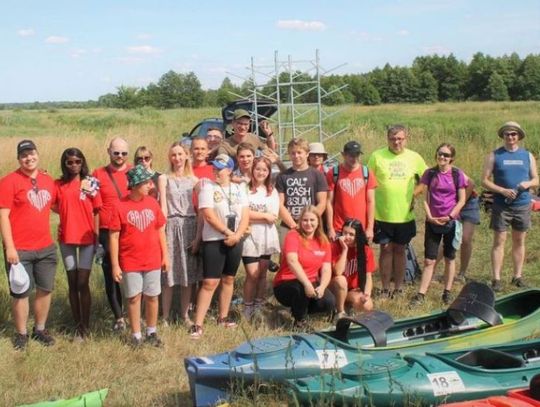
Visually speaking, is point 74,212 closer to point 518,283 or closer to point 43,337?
point 43,337

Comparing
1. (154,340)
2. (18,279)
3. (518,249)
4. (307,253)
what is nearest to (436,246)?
(518,249)

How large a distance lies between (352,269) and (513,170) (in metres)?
2.32

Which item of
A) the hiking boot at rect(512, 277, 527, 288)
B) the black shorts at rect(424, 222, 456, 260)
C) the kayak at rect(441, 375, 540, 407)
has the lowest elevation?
the hiking boot at rect(512, 277, 527, 288)

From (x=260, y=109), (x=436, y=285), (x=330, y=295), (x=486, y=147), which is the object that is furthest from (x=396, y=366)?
(x=486, y=147)

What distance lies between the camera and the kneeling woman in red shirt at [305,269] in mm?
5965

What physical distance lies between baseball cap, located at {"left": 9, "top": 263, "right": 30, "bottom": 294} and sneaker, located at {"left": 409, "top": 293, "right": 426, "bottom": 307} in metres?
3.89

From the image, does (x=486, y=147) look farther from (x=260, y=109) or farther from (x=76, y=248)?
(x=76, y=248)

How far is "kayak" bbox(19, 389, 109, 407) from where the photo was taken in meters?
4.31

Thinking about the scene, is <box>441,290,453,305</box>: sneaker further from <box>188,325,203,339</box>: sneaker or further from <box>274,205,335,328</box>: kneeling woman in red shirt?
<box>188,325,203,339</box>: sneaker

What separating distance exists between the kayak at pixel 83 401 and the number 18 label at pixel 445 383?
2.26 metres

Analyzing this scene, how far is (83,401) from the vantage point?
4352mm

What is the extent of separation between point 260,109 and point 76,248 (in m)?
9.51

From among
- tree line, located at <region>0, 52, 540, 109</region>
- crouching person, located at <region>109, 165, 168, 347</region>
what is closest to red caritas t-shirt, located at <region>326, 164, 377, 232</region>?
crouching person, located at <region>109, 165, 168, 347</region>

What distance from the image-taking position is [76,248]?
579cm
